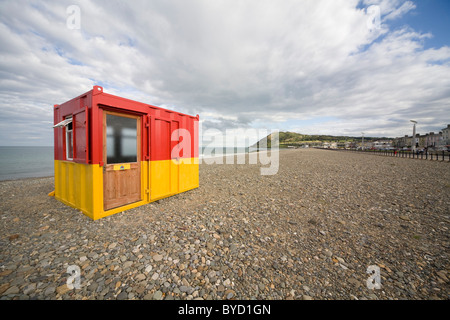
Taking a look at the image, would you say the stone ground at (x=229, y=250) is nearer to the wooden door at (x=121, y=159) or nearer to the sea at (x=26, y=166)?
the wooden door at (x=121, y=159)

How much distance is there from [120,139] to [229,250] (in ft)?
16.9

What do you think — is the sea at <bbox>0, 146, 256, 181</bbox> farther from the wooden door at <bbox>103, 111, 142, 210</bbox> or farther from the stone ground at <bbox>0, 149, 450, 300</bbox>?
the wooden door at <bbox>103, 111, 142, 210</bbox>

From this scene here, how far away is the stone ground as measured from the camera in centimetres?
284

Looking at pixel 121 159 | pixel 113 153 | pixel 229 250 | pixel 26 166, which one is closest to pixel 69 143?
pixel 113 153

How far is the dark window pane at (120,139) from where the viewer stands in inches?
219

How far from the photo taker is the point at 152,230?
183 inches

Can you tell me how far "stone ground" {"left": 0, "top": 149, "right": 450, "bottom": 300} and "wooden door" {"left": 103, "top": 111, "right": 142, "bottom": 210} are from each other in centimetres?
69

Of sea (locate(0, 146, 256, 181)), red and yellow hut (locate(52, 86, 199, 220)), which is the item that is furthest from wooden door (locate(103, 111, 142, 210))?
sea (locate(0, 146, 256, 181))

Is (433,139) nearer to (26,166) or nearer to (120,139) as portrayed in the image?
(120,139)

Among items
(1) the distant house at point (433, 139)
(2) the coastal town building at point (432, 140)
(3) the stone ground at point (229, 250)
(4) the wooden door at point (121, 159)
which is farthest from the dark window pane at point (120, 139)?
(1) the distant house at point (433, 139)

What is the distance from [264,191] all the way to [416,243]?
5264 mm

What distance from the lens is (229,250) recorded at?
387cm
